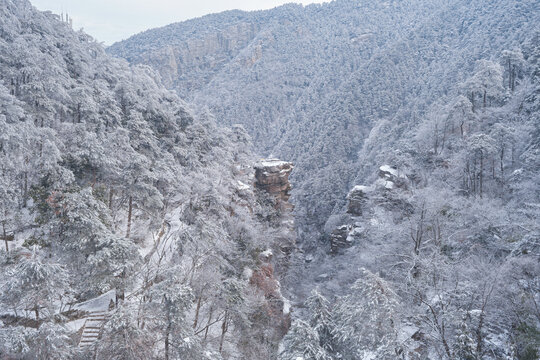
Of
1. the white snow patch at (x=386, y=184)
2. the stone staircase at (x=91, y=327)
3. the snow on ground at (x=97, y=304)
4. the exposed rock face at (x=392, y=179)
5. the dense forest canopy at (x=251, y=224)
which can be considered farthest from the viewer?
the exposed rock face at (x=392, y=179)

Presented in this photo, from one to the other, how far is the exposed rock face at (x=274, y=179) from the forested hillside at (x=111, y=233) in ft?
20.2

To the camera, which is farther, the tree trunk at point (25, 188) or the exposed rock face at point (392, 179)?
the exposed rock face at point (392, 179)

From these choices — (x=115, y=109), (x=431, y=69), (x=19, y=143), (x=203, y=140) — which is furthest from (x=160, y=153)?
(x=431, y=69)

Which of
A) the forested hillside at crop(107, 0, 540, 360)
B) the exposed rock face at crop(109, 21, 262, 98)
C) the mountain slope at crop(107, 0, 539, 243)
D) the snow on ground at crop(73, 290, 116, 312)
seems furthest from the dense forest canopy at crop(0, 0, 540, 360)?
the exposed rock face at crop(109, 21, 262, 98)

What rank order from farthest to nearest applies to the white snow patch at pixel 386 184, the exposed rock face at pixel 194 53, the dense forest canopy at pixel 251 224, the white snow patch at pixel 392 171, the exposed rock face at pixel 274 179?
1. the exposed rock face at pixel 194 53
2. the exposed rock face at pixel 274 179
3. the white snow patch at pixel 392 171
4. the white snow patch at pixel 386 184
5. the dense forest canopy at pixel 251 224

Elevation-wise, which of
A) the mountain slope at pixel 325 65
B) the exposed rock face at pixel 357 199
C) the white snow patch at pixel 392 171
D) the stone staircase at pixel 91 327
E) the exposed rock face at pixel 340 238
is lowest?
the exposed rock face at pixel 340 238

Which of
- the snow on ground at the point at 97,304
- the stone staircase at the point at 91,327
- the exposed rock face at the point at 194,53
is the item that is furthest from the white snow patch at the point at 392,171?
the exposed rock face at the point at 194,53

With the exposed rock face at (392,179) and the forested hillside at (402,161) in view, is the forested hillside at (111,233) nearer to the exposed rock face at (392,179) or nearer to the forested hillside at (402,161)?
the forested hillside at (402,161)

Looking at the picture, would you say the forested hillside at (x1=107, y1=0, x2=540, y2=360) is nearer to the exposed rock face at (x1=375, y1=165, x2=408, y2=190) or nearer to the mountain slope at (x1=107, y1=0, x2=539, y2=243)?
the exposed rock face at (x1=375, y1=165, x2=408, y2=190)

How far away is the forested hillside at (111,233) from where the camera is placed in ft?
33.2

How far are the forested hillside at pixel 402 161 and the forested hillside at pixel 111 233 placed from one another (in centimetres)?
523

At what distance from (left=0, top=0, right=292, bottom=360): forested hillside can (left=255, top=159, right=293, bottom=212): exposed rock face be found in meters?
6.15

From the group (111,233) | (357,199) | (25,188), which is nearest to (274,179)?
(357,199)

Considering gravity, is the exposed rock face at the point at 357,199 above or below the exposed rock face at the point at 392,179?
below
